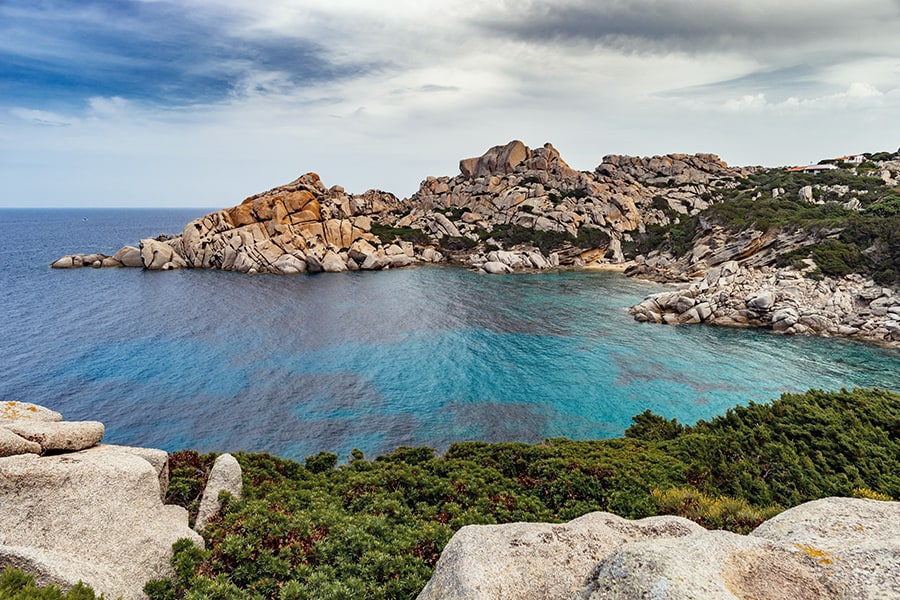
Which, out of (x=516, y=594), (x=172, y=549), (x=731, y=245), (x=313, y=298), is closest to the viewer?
(x=516, y=594)

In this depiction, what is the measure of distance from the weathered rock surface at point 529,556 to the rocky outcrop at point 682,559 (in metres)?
0.02

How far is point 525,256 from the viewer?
91.3 meters

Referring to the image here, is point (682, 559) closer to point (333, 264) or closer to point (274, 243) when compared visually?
point (333, 264)

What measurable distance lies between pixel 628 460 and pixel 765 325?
4589cm

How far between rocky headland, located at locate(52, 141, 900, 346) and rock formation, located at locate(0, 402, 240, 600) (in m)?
54.1

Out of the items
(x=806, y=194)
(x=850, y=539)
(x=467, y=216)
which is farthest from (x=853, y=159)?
(x=850, y=539)

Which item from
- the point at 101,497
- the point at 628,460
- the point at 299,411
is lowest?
the point at 299,411

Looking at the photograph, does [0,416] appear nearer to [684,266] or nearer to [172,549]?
[172,549]

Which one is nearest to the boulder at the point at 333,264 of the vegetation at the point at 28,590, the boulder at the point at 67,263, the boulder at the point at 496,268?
the boulder at the point at 496,268

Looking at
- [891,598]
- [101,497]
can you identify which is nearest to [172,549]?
[101,497]

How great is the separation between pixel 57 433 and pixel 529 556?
13.2 metres

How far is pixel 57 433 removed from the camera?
40.3 ft

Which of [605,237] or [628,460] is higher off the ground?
[605,237]

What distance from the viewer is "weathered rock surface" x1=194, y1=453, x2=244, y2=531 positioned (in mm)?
12352
